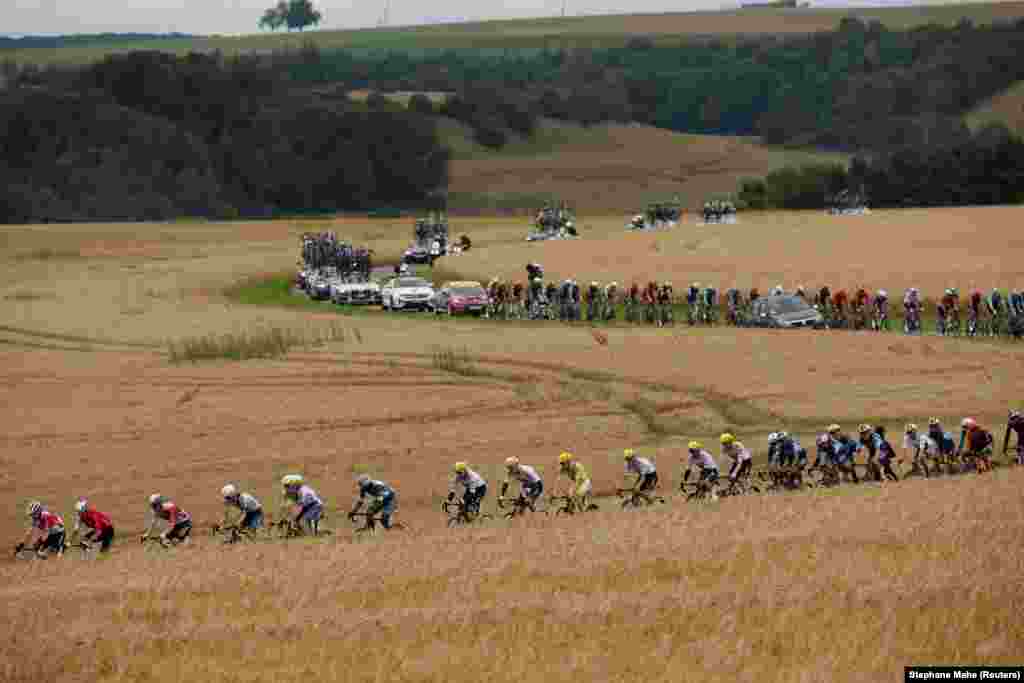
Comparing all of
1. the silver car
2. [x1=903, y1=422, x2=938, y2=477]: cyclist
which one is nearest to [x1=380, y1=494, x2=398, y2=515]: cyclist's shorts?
[x1=903, y1=422, x2=938, y2=477]: cyclist

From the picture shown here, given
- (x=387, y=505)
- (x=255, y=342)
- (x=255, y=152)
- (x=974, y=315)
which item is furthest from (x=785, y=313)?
(x=255, y=152)

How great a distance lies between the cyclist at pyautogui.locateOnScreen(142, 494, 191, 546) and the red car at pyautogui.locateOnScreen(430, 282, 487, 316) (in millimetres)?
36461

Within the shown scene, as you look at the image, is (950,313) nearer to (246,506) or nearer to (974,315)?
(974,315)

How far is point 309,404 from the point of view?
49.8 meters

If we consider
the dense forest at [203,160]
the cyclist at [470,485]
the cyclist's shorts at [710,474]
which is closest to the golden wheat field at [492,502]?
the cyclist at [470,485]

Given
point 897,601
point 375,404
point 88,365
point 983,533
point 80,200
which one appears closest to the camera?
→ point 897,601

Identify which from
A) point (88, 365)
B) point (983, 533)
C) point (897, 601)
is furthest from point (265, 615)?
point (88, 365)

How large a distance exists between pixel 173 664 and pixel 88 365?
116 feet

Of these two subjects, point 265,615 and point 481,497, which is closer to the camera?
point 265,615

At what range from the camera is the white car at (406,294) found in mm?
74188

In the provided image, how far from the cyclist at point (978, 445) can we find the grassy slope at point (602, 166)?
10606 centimetres

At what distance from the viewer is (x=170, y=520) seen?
113 feet

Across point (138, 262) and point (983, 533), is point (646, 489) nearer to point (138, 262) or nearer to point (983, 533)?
point (983, 533)

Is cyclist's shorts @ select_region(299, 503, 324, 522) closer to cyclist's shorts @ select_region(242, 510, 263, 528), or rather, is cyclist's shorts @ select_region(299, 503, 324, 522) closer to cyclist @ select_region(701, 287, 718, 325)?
cyclist's shorts @ select_region(242, 510, 263, 528)
